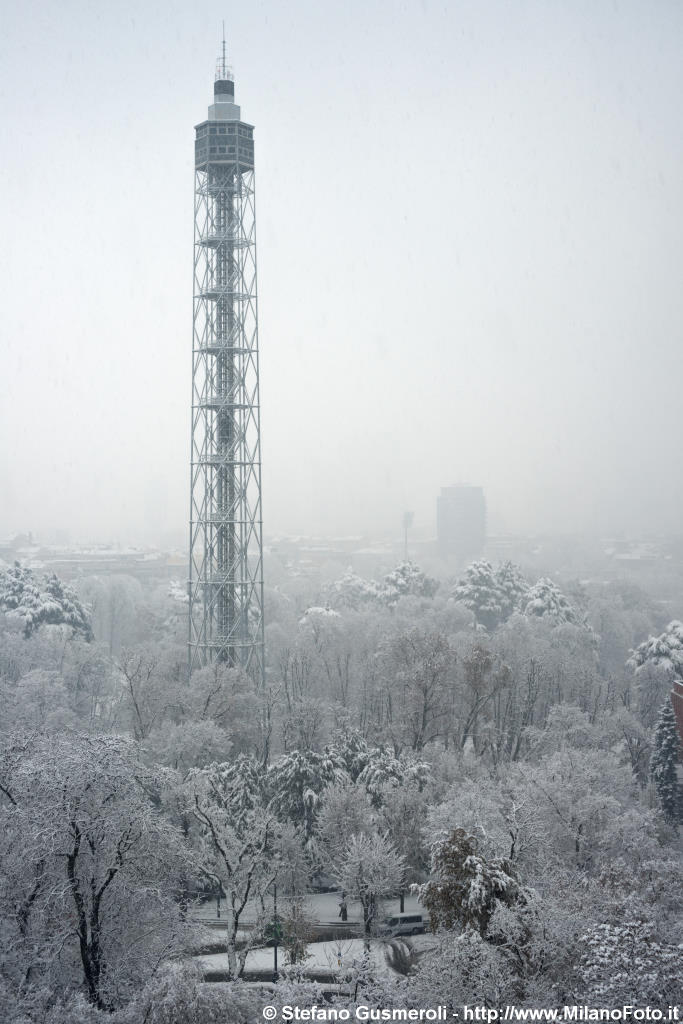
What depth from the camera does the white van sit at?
20484 millimetres

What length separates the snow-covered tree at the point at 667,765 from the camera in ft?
89.3

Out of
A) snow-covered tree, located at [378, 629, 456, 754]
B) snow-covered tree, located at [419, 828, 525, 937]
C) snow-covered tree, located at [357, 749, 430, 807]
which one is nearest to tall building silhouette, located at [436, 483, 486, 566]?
snow-covered tree, located at [378, 629, 456, 754]

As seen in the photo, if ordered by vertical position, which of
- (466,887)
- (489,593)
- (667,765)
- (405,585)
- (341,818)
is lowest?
(667,765)

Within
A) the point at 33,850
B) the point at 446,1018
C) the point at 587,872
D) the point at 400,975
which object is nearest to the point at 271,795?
the point at 400,975

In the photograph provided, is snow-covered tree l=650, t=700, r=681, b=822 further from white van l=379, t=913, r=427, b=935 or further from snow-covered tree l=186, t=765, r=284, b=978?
snow-covered tree l=186, t=765, r=284, b=978

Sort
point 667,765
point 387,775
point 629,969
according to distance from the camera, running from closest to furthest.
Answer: point 629,969 < point 387,775 < point 667,765

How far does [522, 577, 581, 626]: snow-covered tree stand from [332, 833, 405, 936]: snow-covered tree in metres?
31.7

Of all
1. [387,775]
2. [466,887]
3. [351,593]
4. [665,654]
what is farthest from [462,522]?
[466,887]

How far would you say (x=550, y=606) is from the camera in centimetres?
5203

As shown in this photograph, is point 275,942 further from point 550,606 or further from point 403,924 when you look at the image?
point 550,606

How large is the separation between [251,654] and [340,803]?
53.4 ft

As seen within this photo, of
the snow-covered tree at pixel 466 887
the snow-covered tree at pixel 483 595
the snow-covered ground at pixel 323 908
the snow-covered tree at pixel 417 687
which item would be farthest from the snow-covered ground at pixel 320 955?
the snow-covered tree at pixel 483 595

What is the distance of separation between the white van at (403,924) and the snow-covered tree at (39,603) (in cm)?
2637

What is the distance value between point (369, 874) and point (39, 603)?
A: 1166 inches
